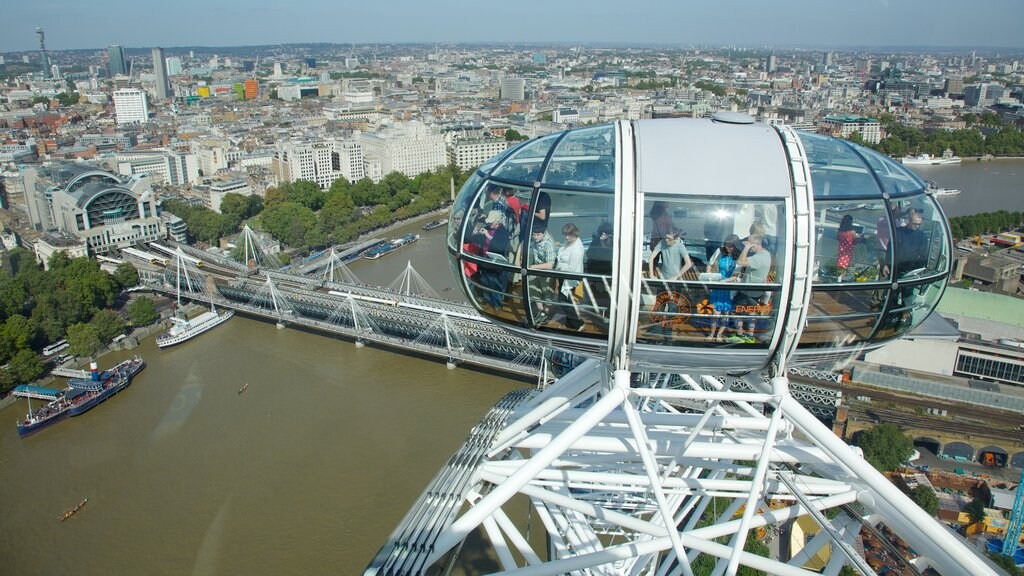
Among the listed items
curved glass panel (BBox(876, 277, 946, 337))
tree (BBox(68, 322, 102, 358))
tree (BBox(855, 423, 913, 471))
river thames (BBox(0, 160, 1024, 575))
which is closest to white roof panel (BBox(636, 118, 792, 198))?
curved glass panel (BBox(876, 277, 946, 337))

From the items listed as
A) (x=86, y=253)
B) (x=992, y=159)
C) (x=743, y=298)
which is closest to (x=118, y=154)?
(x=86, y=253)

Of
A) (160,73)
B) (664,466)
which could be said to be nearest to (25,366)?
(664,466)

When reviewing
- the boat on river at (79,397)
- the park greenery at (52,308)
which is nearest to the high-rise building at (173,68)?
the park greenery at (52,308)

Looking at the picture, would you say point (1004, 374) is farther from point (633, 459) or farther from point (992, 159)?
point (992, 159)

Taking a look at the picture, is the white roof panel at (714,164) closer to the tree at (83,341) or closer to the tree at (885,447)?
the tree at (885,447)

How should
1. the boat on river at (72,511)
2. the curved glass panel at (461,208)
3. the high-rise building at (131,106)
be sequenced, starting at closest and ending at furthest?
the curved glass panel at (461,208) → the boat on river at (72,511) → the high-rise building at (131,106)
